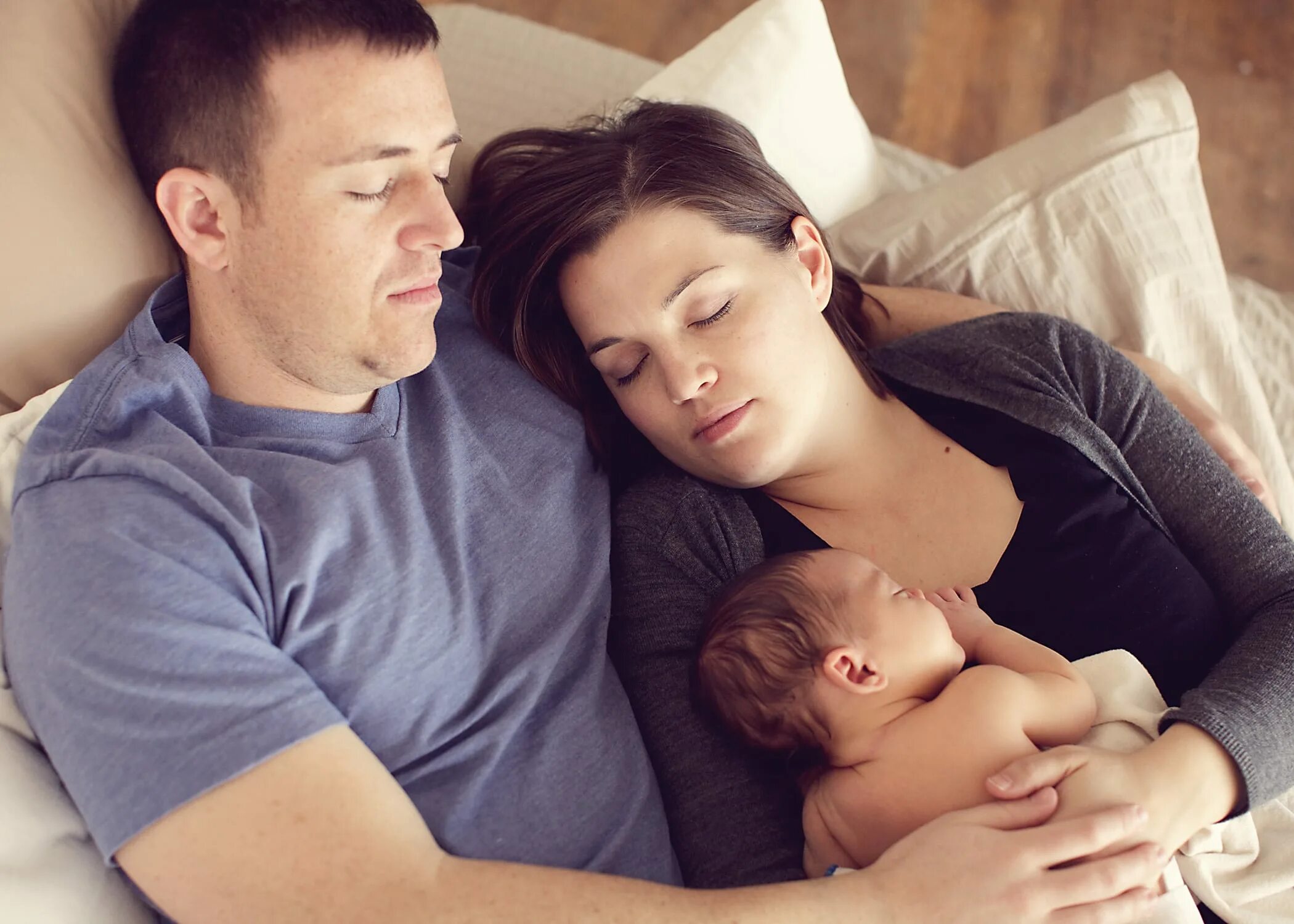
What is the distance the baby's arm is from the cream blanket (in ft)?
0.09

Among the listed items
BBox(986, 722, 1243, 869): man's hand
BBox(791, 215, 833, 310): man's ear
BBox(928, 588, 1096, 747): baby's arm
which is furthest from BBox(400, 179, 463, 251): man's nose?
BBox(986, 722, 1243, 869): man's hand

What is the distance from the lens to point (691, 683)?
1.28m

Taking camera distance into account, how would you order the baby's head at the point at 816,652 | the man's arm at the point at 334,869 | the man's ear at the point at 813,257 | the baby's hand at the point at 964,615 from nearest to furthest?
the man's arm at the point at 334,869 < the baby's head at the point at 816,652 < the baby's hand at the point at 964,615 < the man's ear at the point at 813,257

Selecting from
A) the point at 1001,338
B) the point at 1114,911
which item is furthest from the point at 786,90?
the point at 1114,911

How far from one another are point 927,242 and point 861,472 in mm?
582

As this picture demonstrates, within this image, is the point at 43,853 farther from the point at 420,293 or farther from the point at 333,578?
the point at 420,293

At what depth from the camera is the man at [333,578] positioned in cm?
94

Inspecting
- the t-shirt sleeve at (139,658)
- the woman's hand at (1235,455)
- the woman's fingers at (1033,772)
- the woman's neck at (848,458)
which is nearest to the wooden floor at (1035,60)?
the woman's hand at (1235,455)

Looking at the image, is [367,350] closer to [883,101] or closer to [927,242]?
[927,242]

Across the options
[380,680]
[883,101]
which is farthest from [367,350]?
[883,101]

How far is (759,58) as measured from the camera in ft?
5.93

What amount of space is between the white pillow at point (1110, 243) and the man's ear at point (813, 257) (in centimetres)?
40

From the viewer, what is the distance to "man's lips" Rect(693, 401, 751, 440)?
1.35 metres

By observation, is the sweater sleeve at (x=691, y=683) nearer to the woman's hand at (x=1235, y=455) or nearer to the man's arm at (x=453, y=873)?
the man's arm at (x=453, y=873)
